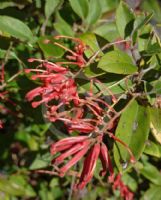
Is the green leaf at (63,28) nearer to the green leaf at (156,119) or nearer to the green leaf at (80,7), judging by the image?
the green leaf at (80,7)

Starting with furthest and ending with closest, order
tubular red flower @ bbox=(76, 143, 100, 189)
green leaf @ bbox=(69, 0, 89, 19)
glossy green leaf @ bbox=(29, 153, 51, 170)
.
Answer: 1. glossy green leaf @ bbox=(29, 153, 51, 170)
2. green leaf @ bbox=(69, 0, 89, 19)
3. tubular red flower @ bbox=(76, 143, 100, 189)

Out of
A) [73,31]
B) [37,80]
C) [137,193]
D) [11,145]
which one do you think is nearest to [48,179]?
[11,145]

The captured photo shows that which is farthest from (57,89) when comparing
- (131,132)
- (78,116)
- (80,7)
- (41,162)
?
(41,162)

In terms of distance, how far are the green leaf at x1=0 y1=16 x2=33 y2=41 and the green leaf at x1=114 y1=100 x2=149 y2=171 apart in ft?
1.27

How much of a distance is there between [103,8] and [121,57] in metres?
0.52

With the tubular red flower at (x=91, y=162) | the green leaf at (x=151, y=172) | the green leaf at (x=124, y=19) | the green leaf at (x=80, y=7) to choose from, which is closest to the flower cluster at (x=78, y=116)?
the tubular red flower at (x=91, y=162)

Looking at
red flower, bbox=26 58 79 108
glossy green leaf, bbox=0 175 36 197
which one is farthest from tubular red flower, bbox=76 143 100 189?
glossy green leaf, bbox=0 175 36 197

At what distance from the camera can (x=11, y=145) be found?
2.42 m

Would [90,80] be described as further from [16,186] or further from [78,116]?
[16,186]

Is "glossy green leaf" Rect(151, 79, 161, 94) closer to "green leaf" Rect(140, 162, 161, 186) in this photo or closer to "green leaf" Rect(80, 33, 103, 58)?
"green leaf" Rect(80, 33, 103, 58)

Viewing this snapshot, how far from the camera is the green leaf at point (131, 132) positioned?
1.25 m

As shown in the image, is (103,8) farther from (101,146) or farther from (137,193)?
(137,193)

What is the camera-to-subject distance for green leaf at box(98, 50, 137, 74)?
1243 mm

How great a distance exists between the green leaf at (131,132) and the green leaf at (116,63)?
0.27 feet
